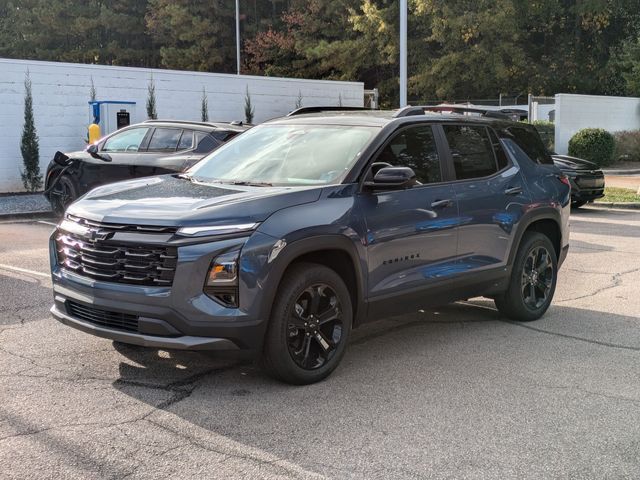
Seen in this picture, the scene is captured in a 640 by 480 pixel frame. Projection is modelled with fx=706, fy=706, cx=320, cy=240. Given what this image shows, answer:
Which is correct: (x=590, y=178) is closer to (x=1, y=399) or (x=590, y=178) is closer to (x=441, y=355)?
(x=441, y=355)

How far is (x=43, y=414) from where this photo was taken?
4082 millimetres

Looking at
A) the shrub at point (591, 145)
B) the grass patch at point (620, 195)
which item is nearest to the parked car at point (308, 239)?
the grass patch at point (620, 195)

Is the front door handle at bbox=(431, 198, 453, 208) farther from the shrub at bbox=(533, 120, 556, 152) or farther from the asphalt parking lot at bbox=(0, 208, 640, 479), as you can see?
the shrub at bbox=(533, 120, 556, 152)

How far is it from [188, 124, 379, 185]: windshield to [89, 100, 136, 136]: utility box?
13.1 m

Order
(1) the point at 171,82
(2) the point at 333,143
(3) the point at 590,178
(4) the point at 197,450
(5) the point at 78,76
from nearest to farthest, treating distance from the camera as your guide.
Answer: (4) the point at 197,450, (2) the point at 333,143, (3) the point at 590,178, (5) the point at 78,76, (1) the point at 171,82

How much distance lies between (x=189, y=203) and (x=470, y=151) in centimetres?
267

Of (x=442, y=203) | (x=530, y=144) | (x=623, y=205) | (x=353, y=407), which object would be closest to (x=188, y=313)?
(x=353, y=407)

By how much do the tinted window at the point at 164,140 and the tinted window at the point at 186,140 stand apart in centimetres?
8

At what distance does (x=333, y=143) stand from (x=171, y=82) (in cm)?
1565

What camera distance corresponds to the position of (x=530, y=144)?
22.3ft

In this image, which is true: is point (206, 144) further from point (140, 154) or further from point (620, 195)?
point (620, 195)

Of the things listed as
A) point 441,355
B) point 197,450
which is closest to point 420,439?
point 197,450

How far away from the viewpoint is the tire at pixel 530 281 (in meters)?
6.33

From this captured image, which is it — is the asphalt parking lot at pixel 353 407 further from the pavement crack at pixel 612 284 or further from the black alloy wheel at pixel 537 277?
the pavement crack at pixel 612 284
